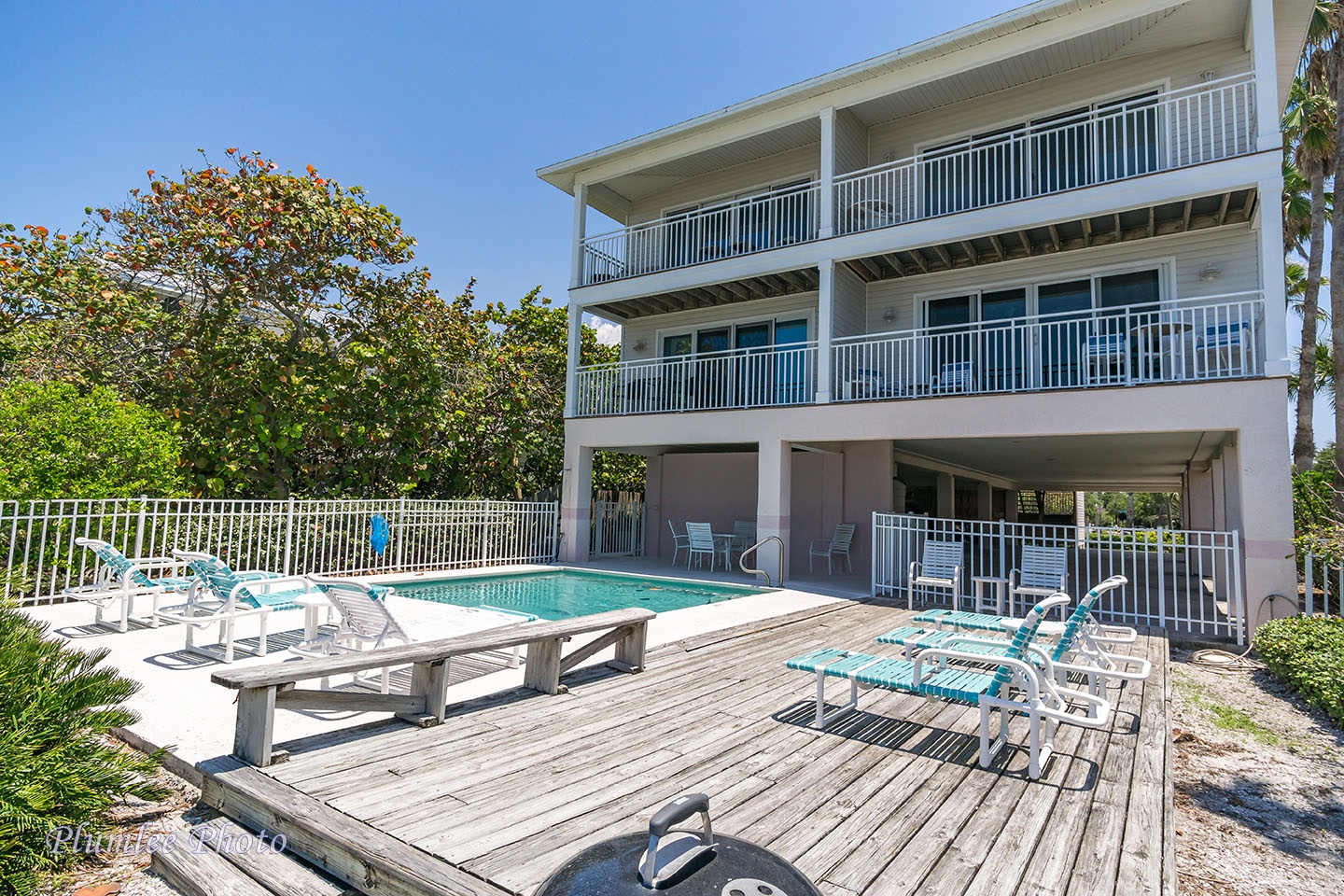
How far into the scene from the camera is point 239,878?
2.70 meters

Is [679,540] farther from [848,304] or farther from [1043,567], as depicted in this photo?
[1043,567]

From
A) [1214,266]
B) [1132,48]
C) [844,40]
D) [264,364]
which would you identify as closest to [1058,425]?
[1214,266]

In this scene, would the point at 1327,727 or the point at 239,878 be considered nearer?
the point at 239,878

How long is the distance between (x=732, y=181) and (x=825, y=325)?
5.64 metres

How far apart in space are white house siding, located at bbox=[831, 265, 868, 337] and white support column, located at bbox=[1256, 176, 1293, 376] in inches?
235

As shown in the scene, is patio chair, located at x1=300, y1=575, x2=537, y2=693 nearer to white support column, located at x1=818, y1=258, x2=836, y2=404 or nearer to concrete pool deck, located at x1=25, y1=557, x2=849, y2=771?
concrete pool deck, located at x1=25, y1=557, x2=849, y2=771

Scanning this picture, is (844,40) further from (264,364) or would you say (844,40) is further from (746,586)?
(264,364)

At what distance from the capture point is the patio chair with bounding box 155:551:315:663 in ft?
19.1

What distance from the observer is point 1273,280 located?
8859 mm

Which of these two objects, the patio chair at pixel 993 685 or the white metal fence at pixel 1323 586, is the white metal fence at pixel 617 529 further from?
the white metal fence at pixel 1323 586

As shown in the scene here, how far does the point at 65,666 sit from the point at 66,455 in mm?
7252

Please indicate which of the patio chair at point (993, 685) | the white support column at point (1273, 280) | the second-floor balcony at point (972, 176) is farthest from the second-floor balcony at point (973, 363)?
the patio chair at point (993, 685)

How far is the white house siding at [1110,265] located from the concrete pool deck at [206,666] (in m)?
6.53

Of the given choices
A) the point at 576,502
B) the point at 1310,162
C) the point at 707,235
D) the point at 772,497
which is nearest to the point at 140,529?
the point at 576,502
